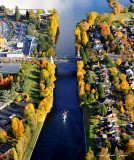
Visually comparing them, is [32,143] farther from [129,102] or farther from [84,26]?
[84,26]

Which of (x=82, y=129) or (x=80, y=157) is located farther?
(x=82, y=129)

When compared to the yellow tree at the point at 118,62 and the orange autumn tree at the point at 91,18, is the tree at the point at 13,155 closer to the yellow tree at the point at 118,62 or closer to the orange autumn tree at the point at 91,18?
the yellow tree at the point at 118,62

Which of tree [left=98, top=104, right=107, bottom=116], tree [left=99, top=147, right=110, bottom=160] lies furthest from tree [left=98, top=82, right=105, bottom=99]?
tree [left=99, top=147, right=110, bottom=160]

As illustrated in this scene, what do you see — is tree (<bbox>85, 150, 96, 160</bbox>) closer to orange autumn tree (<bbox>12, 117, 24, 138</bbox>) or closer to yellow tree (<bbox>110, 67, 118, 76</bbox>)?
orange autumn tree (<bbox>12, 117, 24, 138</bbox>)

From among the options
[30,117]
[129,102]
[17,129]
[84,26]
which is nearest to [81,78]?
[129,102]

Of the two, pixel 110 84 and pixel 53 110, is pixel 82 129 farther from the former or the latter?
pixel 110 84

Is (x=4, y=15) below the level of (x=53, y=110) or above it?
above

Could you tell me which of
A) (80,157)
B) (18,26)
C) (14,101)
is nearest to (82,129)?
(80,157)
